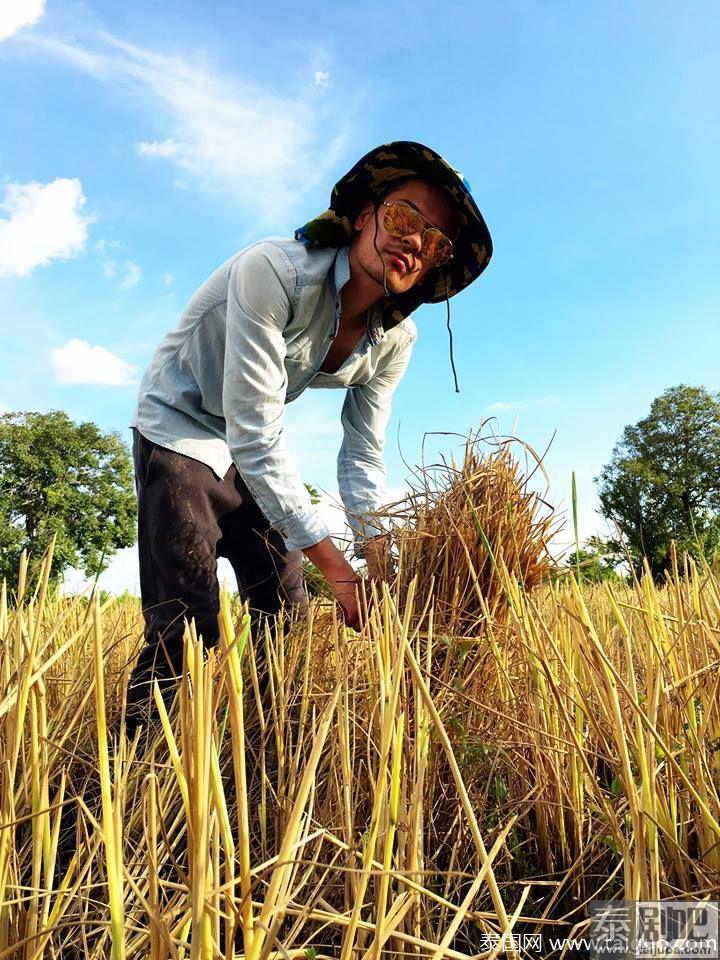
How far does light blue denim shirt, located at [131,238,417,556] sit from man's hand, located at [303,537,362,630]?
3 cm

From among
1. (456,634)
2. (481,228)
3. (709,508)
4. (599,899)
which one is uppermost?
(709,508)

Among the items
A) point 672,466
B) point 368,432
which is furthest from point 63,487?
point 368,432

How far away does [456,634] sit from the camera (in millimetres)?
1401

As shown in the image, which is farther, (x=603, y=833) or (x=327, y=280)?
(x=327, y=280)

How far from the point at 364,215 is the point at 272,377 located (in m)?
0.53

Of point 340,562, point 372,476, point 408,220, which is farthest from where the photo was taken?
point 372,476

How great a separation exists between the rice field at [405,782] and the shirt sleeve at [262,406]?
0.24 metres

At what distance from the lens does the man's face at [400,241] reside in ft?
5.76

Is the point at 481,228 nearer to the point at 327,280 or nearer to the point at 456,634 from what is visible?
the point at 327,280

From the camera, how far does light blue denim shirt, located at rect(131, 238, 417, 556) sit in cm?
166

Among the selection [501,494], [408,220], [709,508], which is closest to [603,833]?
[501,494]

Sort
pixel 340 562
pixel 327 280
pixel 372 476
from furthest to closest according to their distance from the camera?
pixel 372 476
pixel 327 280
pixel 340 562

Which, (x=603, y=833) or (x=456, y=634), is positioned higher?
(x=456, y=634)

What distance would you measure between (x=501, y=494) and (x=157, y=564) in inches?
38.0
